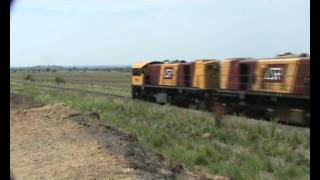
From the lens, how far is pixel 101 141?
12.5 meters

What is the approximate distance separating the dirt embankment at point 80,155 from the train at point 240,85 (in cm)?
1159

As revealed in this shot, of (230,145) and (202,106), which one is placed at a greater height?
(202,106)

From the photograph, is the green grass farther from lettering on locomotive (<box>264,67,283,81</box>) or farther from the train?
lettering on locomotive (<box>264,67,283,81</box>)

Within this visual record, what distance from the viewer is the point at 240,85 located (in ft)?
97.7

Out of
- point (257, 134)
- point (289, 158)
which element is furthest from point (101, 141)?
point (257, 134)

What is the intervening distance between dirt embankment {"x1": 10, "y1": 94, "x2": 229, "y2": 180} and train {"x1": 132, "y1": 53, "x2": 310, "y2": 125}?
38.0 ft

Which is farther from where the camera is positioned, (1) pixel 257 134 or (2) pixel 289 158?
(1) pixel 257 134

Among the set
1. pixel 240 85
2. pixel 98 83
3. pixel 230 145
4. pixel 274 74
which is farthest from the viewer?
pixel 98 83

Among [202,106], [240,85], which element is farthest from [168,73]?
[240,85]

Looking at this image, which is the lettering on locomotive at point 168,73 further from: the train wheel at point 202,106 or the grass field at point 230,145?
the grass field at point 230,145

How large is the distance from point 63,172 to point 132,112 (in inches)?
699

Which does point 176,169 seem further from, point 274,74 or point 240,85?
point 240,85

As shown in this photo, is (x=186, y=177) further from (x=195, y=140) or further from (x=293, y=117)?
(x=293, y=117)

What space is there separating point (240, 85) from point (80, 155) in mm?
19397
